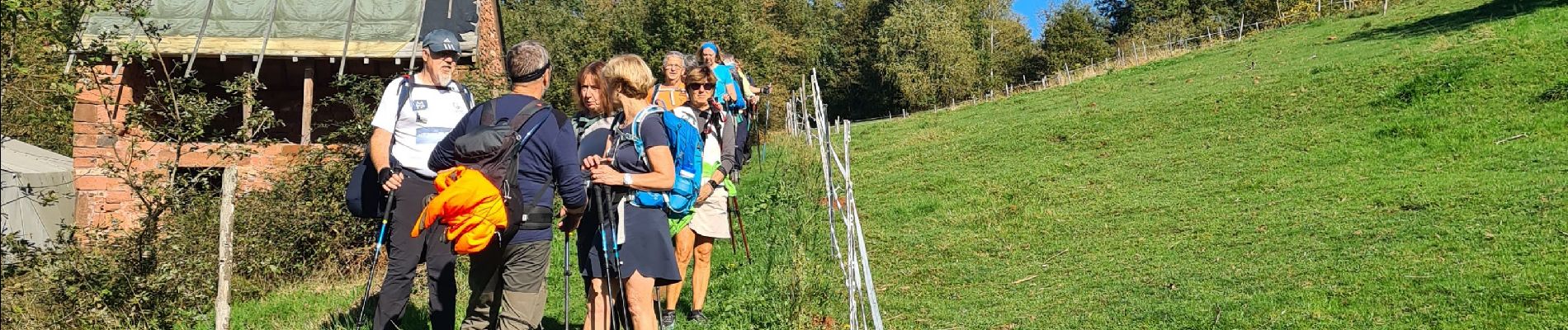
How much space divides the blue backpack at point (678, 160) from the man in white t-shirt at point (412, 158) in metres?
0.93

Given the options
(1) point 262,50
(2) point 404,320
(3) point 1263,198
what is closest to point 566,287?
(2) point 404,320

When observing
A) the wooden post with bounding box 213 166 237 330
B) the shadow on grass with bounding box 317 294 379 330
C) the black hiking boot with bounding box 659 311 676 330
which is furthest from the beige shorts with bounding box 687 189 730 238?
the wooden post with bounding box 213 166 237 330

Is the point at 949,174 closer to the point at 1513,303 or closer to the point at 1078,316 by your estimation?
the point at 1078,316

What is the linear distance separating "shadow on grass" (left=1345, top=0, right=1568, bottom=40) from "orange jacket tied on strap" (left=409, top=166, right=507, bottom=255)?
2159cm

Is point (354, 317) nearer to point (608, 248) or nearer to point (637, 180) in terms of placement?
point (608, 248)

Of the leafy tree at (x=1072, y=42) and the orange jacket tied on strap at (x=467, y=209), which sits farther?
the leafy tree at (x=1072, y=42)

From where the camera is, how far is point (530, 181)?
488cm

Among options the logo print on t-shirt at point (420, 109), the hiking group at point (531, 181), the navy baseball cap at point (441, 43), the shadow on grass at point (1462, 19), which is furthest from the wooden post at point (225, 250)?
the shadow on grass at point (1462, 19)

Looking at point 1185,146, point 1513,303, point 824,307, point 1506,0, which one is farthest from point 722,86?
point 1506,0

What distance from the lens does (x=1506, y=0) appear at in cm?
2536

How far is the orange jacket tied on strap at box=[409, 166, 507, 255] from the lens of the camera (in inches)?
173

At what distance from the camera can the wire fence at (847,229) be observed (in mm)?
5652

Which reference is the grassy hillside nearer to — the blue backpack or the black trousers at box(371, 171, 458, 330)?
the blue backpack

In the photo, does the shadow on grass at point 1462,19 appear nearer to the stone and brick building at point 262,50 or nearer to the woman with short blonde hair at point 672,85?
the stone and brick building at point 262,50
